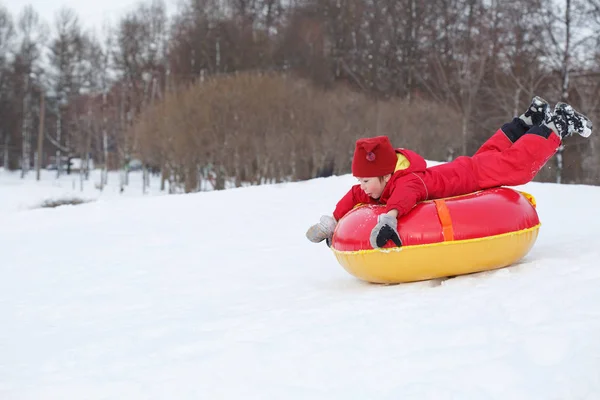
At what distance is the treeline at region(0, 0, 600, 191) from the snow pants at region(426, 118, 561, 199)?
33.8 ft

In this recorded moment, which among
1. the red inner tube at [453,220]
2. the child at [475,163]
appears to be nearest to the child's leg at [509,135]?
the child at [475,163]

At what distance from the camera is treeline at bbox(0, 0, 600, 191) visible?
70.8 feet

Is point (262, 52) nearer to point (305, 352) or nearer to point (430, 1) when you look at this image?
point (430, 1)

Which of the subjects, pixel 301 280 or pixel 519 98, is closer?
pixel 301 280

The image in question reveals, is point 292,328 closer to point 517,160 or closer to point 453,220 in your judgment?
point 453,220

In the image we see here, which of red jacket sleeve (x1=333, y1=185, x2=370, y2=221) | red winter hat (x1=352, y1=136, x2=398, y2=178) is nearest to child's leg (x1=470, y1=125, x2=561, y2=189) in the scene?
red winter hat (x1=352, y1=136, x2=398, y2=178)

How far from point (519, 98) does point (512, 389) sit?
23240 mm

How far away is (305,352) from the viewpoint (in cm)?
315

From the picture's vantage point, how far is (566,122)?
4500 millimetres

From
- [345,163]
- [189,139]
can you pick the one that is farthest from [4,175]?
[345,163]

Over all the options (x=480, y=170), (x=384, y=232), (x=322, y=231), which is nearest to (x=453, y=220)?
(x=384, y=232)

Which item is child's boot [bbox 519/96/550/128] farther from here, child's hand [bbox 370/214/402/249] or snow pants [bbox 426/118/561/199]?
child's hand [bbox 370/214/402/249]

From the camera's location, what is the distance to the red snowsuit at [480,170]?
178 inches

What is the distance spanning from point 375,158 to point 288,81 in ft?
63.3
